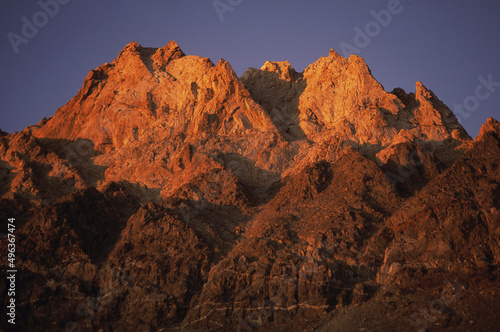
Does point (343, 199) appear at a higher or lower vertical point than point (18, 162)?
lower

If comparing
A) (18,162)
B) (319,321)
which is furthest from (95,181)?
(319,321)

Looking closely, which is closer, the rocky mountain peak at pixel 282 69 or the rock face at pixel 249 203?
the rock face at pixel 249 203

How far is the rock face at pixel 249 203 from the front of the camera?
35.4 meters

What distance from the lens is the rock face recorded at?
35.4 meters

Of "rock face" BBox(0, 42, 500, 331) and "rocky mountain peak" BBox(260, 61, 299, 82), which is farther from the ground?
"rocky mountain peak" BBox(260, 61, 299, 82)

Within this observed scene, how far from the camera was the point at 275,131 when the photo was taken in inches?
1984

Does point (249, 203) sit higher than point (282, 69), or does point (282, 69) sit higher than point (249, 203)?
point (282, 69)

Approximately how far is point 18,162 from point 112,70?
12.5m

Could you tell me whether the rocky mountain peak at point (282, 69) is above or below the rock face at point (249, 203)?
above

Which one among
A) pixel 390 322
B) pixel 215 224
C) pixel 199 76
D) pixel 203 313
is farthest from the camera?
pixel 199 76

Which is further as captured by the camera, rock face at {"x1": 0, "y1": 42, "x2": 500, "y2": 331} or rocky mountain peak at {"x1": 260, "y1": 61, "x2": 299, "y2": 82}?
rocky mountain peak at {"x1": 260, "y1": 61, "x2": 299, "y2": 82}

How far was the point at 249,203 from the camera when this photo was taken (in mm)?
44656

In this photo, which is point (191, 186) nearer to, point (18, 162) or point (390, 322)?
point (18, 162)

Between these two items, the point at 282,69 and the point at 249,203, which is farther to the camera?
the point at 282,69
